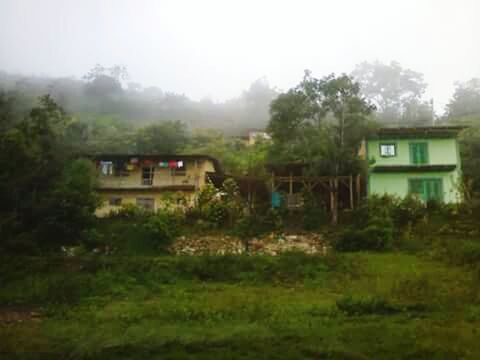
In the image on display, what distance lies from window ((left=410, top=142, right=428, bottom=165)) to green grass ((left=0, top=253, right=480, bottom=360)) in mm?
11422

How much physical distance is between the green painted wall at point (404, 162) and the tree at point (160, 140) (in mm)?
18556

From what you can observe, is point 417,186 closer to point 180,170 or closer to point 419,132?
point 419,132

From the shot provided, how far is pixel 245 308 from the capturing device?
531 inches

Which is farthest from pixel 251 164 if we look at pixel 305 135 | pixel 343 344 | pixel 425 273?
pixel 343 344

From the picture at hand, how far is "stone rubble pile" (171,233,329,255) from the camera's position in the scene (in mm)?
23422

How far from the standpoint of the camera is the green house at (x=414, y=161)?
30422 mm

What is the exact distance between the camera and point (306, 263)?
20.1m

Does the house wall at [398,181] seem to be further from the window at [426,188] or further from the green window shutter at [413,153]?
the green window shutter at [413,153]

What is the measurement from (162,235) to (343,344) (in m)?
15.1

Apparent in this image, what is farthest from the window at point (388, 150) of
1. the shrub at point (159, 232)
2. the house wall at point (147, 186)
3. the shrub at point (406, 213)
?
the shrub at point (159, 232)

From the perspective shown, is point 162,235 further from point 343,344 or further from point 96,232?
point 343,344

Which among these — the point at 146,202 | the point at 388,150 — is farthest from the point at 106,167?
the point at 388,150

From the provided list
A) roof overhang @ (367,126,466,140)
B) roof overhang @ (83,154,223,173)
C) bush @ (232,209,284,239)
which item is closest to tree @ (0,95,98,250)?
roof overhang @ (83,154,223,173)

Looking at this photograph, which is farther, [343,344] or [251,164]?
[251,164]
